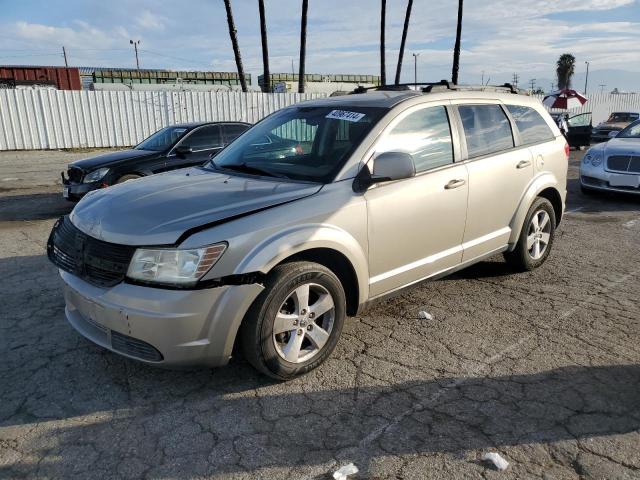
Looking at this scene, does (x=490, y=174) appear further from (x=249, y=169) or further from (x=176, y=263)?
(x=176, y=263)

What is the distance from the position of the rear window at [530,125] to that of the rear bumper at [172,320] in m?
3.33

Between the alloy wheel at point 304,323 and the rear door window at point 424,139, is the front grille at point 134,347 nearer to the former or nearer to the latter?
the alloy wheel at point 304,323

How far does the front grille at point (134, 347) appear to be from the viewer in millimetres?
2907

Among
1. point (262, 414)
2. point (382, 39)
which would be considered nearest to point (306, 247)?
point (262, 414)

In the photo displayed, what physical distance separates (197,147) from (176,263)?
21.1 ft

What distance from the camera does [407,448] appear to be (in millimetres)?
2666

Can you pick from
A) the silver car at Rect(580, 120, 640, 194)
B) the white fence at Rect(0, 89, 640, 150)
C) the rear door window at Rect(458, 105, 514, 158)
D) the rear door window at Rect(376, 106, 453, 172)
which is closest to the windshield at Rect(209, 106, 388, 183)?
the rear door window at Rect(376, 106, 453, 172)

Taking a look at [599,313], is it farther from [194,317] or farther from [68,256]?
[68,256]

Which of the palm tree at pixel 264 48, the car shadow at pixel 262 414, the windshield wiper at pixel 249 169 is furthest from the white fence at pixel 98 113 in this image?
the car shadow at pixel 262 414

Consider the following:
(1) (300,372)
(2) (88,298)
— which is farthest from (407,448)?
(2) (88,298)

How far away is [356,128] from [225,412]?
2.15 m

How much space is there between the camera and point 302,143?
4086 mm

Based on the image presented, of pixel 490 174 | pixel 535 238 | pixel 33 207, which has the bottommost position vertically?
pixel 33 207

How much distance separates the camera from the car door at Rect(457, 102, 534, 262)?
4.33 meters
